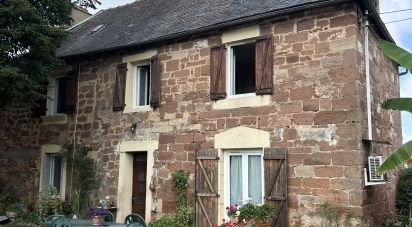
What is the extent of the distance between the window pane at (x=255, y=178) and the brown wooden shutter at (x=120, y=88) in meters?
4.14

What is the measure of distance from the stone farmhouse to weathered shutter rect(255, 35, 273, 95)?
0.08ft

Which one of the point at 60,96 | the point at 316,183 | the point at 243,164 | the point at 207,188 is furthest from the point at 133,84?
the point at 316,183

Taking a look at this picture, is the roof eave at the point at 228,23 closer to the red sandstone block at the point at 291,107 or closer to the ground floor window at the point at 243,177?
the red sandstone block at the point at 291,107

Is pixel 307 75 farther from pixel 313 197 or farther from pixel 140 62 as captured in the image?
pixel 140 62

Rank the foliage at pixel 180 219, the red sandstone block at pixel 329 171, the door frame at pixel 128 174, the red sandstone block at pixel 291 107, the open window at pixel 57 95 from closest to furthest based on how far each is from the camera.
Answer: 1. the red sandstone block at pixel 329 171
2. the red sandstone block at pixel 291 107
3. the foliage at pixel 180 219
4. the door frame at pixel 128 174
5. the open window at pixel 57 95

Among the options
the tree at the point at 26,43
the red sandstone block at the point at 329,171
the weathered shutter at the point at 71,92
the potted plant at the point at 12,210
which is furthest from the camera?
the weathered shutter at the point at 71,92

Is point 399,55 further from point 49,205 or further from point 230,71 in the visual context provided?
point 49,205

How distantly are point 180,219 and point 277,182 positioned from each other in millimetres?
2527

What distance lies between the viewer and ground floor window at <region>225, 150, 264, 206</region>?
9227mm

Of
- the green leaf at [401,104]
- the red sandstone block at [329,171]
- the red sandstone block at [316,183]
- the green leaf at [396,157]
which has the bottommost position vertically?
the red sandstone block at [316,183]

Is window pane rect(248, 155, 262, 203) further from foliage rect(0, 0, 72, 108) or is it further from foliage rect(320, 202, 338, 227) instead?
foliage rect(0, 0, 72, 108)

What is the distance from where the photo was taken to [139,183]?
1155cm

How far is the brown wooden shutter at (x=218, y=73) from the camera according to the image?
9836 millimetres

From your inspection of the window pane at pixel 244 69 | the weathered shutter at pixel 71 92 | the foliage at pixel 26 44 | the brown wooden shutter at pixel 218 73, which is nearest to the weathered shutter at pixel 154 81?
the brown wooden shutter at pixel 218 73
